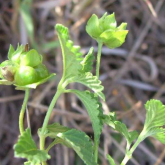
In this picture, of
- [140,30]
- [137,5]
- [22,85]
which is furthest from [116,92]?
[22,85]

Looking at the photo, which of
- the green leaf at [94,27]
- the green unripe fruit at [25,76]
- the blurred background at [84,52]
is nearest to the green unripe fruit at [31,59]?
the green unripe fruit at [25,76]

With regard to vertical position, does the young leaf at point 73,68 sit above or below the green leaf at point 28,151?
above

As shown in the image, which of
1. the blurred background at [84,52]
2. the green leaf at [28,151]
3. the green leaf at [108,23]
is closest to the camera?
the green leaf at [28,151]

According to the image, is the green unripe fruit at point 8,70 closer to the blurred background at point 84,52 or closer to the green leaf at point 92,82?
the green leaf at point 92,82

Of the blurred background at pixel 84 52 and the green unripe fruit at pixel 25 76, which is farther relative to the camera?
the blurred background at pixel 84 52

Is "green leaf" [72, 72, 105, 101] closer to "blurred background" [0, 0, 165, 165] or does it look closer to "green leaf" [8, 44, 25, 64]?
"green leaf" [8, 44, 25, 64]

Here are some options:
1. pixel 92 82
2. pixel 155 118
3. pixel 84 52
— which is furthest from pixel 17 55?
pixel 84 52
